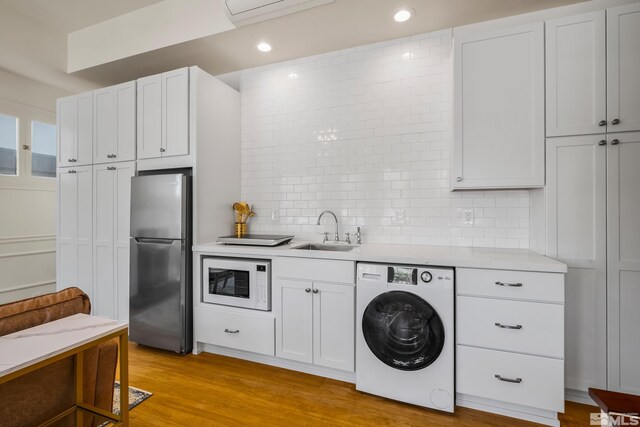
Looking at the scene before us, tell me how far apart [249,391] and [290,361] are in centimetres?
41

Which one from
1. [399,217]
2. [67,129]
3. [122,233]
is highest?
[67,129]

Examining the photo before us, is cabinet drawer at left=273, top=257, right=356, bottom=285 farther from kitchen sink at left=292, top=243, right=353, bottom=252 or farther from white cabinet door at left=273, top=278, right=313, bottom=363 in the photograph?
kitchen sink at left=292, top=243, right=353, bottom=252

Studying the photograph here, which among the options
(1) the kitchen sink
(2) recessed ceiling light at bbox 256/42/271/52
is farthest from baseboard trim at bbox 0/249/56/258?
(2) recessed ceiling light at bbox 256/42/271/52

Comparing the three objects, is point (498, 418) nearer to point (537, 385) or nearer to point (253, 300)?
point (537, 385)

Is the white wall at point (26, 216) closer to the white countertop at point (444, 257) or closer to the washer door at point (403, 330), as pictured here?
the white countertop at point (444, 257)

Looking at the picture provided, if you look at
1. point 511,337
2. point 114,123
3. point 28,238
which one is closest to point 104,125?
point 114,123

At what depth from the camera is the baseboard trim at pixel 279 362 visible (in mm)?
2312

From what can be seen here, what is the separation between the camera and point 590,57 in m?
2.00

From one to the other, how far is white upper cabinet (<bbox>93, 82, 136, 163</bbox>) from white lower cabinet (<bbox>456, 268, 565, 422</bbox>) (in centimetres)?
326

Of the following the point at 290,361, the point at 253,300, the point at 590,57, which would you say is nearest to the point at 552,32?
the point at 590,57

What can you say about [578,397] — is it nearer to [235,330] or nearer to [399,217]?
[399,217]

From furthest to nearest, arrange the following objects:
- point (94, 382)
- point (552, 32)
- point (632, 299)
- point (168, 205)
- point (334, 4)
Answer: point (168, 205)
point (334, 4)
point (552, 32)
point (632, 299)
point (94, 382)

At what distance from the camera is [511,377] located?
183 cm

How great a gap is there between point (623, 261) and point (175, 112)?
360 centimetres
